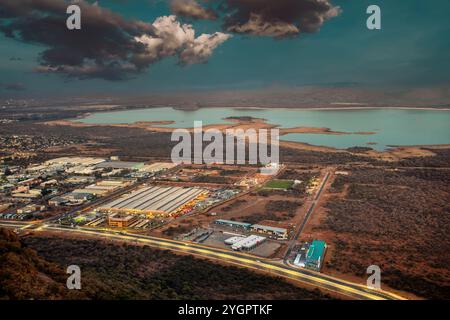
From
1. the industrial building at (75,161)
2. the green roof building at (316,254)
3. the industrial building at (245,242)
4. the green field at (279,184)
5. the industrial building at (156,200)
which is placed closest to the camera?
the green roof building at (316,254)

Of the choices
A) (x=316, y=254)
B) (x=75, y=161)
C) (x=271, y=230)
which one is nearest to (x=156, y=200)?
(x=271, y=230)

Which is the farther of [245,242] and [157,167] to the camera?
[157,167]

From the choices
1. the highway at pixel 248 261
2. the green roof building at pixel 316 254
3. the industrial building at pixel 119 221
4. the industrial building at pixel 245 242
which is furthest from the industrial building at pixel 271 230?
the industrial building at pixel 119 221

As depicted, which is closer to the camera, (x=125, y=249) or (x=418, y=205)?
(x=125, y=249)

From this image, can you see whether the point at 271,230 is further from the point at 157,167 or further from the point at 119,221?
the point at 157,167

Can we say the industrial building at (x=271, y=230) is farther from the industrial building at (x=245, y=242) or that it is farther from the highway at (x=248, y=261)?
the highway at (x=248, y=261)
